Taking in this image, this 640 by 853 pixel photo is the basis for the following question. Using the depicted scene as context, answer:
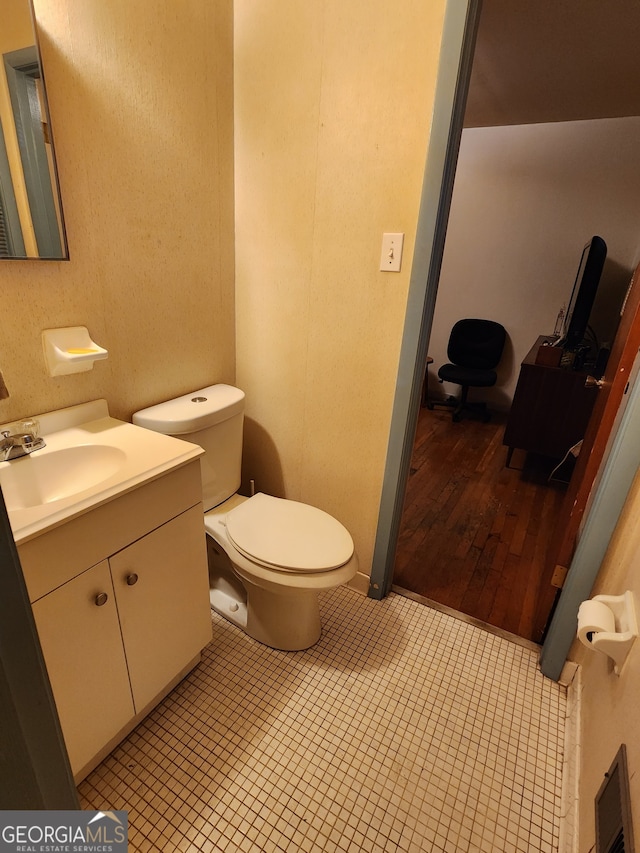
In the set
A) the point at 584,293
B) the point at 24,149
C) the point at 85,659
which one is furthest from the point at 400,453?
the point at 584,293

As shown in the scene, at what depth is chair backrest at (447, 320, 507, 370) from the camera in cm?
381

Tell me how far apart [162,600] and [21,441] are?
0.56 metres

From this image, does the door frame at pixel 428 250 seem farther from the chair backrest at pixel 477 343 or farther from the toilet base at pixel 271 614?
the chair backrest at pixel 477 343

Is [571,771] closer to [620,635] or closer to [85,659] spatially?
[620,635]

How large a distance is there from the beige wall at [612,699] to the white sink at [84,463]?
1075 mm

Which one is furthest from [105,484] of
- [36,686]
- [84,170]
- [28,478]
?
[84,170]

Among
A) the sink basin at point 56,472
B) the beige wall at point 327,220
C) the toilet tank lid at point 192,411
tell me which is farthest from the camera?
the toilet tank lid at point 192,411

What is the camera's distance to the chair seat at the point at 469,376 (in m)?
3.65

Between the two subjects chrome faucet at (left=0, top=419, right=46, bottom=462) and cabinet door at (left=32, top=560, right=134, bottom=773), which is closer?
cabinet door at (left=32, top=560, right=134, bottom=773)

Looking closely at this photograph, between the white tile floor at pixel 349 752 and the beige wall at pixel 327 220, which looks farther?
the beige wall at pixel 327 220

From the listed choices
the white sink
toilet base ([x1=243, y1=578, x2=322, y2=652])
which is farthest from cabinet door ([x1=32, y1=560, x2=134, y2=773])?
toilet base ([x1=243, y1=578, x2=322, y2=652])

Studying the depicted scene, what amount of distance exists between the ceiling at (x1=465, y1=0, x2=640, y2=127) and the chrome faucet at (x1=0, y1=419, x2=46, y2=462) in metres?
2.46
